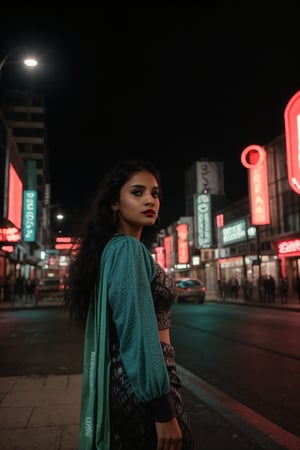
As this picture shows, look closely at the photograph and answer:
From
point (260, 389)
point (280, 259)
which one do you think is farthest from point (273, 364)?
point (280, 259)

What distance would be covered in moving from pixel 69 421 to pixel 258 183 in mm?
30761

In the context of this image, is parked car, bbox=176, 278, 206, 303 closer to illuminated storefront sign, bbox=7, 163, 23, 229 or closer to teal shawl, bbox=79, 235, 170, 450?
illuminated storefront sign, bbox=7, 163, 23, 229

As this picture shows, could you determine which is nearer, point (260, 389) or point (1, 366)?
point (260, 389)

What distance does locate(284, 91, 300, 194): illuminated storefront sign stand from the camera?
85.1 feet

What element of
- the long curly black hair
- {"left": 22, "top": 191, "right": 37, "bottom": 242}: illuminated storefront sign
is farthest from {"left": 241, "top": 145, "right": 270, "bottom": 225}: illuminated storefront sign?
the long curly black hair

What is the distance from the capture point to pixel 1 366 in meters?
8.77

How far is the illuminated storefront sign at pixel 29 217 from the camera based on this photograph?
38594 millimetres

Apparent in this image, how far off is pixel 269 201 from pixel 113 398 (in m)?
35.7

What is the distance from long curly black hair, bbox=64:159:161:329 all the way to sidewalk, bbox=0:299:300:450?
3.54ft

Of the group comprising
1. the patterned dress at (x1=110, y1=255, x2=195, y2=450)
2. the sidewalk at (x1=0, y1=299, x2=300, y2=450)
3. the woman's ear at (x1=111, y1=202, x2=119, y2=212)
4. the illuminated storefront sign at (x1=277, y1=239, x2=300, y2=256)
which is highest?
the illuminated storefront sign at (x1=277, y1=239, x2=300, y2=256)

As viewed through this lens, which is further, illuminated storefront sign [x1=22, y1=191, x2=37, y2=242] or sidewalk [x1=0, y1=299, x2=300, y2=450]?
illuminated storefront sign [x1=22, y1=191, x2=37, y2=242]

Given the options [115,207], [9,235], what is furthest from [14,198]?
[115,207]

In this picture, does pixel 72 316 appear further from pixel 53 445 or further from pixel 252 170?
pixel 252 170

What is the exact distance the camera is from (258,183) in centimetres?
3375
